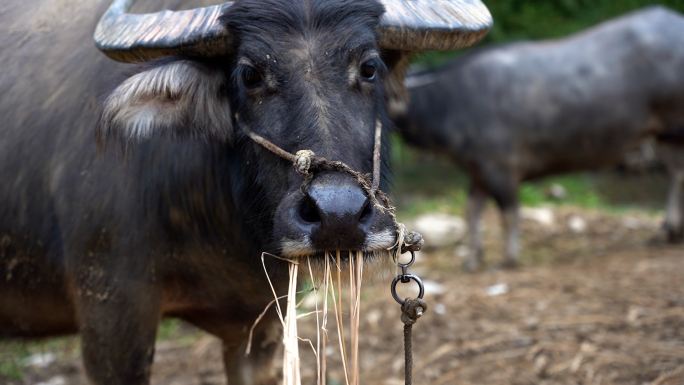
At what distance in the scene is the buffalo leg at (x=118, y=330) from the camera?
266 centimetres

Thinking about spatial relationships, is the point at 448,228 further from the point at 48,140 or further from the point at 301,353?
the point at 48,140

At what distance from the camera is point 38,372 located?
14.8ft

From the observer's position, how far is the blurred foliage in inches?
447

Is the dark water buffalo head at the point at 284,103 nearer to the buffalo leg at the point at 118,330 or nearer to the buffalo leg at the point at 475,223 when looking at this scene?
the buffalo leg at the point at 118,330

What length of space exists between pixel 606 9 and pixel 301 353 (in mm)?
9070

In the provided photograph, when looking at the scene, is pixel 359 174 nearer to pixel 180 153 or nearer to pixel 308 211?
pixel 308 211

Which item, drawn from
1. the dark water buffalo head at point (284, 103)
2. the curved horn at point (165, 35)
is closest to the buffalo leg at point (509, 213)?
the dark water buffalo head at point (284, 103)

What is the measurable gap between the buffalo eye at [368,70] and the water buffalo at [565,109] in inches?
191

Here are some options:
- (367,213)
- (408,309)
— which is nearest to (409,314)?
(408,309)

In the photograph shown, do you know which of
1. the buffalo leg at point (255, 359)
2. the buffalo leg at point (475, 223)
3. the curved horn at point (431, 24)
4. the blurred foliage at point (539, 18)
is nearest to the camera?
the curved horn at point (431, 24)

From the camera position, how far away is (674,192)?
721 cm

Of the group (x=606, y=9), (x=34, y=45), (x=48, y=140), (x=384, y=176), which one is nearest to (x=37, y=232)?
(x=48, y=140)

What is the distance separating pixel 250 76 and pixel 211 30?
22 cm

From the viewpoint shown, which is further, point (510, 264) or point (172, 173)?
point (510, 264)
